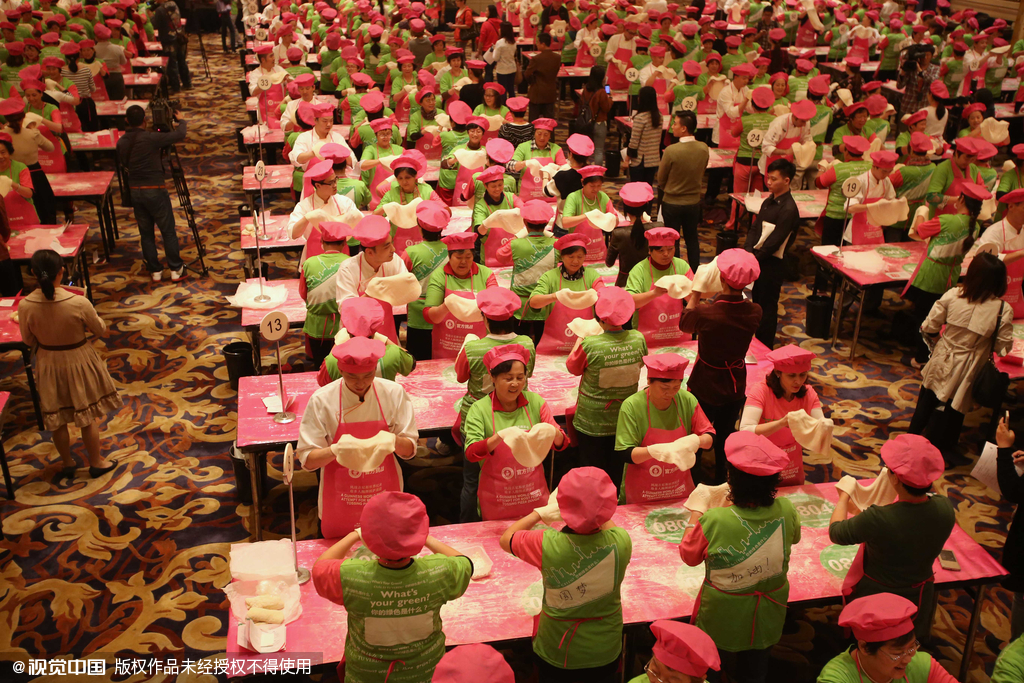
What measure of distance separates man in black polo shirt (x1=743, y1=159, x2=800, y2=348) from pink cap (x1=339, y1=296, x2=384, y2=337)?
3.66 m

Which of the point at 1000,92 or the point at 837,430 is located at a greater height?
the point at 1000,92

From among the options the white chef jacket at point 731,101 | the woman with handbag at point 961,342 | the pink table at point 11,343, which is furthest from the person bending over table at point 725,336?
the white chef jacket at point 731,101

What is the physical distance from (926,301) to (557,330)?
3487mm

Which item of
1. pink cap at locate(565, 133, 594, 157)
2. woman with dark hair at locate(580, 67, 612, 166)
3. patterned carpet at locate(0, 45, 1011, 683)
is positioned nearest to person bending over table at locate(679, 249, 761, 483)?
patterned carpet at locate(0, 45, 1011, 683)

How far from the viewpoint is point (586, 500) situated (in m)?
3.24

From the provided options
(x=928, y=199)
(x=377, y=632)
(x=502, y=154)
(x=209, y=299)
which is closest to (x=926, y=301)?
(x=928, y=199)

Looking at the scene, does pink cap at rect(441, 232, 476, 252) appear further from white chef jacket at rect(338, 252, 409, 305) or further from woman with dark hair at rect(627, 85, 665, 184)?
woman with dark hair at rect(627, 85, 665, 184)

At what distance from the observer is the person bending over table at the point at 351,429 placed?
4.05 meters

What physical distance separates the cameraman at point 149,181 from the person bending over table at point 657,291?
16.4 ft

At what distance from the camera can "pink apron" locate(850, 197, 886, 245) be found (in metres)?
8.09

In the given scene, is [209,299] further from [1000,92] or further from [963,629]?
[1000,92]

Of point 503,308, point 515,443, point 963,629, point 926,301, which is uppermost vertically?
point 503,308

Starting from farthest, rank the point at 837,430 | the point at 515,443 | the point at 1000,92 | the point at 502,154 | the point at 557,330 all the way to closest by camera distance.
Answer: the point at 1000,92
the point at 502,154
the point at 837,430
the point at 557,330
the point at 515,443

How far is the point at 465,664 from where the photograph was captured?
9.14 feet
